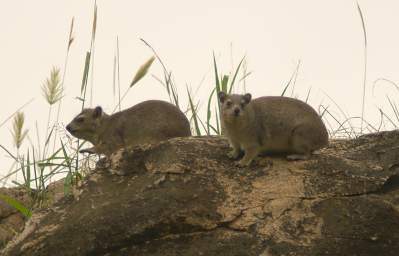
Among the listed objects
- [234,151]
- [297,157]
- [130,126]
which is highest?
[130,126]

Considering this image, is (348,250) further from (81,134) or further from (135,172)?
(81,134)

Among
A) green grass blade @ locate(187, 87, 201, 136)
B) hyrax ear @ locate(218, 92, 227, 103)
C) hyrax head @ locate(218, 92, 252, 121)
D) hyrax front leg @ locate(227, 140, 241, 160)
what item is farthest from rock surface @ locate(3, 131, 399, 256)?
green grass blade @ locate(187, 87, 201, 136)

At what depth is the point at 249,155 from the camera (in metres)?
6.26

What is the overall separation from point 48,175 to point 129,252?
2.26 metres

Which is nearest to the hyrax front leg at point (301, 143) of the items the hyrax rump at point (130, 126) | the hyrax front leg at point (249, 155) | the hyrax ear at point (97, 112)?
the hyrax front leg at point (249, 155)

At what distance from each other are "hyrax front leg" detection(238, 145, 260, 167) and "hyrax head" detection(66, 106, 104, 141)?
282 centimetres

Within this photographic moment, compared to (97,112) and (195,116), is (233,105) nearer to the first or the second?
(195,116)

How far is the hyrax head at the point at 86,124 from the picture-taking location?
860cm

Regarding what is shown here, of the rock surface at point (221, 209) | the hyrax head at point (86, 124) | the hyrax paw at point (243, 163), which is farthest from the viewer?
the hyrax head at point (86, 124)

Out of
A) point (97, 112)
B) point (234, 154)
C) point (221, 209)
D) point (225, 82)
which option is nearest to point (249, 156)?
point (234, 154)

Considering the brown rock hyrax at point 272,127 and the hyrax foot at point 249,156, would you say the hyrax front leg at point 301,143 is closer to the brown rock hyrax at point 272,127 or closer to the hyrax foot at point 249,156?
the brown rock hyrax at point 272,127

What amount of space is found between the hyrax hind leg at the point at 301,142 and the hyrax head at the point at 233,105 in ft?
1.84

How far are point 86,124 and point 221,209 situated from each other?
3.67 m

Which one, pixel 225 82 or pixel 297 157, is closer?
pixel 297 157
